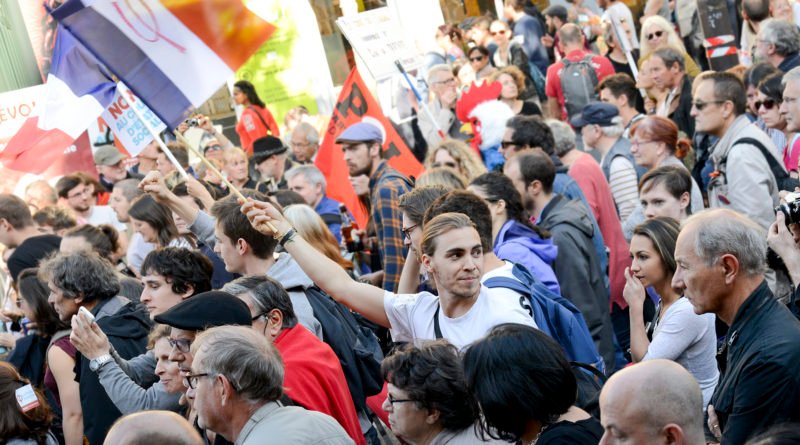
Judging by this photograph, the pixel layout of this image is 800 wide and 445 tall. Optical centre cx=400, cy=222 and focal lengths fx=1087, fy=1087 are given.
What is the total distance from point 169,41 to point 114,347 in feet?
7.20

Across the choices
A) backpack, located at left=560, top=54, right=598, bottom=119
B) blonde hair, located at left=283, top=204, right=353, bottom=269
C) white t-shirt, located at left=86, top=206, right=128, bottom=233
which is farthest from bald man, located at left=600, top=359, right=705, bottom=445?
backpack, located at left=560, top=54, right=598, bottom=119

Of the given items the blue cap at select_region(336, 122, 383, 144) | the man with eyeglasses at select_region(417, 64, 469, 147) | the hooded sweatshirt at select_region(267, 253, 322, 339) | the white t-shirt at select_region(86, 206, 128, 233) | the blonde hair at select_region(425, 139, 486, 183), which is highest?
the hooded sweatshirt at select_region(267, 253, 322, 339)

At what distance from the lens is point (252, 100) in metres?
15.7

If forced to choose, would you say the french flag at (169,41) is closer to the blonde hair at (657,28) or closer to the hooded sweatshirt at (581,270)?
the hooded sweatshirt at (581,270)

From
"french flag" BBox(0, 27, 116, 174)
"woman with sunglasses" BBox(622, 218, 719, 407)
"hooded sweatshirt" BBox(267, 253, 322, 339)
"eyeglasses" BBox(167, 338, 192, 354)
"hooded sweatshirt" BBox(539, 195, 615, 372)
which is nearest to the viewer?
"eyeglasses" BBox(167, 338, 192, 354)

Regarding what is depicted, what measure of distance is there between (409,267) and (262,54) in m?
13.5

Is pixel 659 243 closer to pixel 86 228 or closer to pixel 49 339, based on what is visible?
pixel 49 339

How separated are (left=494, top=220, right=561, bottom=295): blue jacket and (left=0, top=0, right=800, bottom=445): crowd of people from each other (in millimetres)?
17

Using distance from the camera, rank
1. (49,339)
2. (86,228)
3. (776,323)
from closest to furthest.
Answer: (776,323), (49,339), (86,228)

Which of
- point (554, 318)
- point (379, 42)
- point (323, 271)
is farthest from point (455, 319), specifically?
point (379, 42)

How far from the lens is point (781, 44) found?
925 cm

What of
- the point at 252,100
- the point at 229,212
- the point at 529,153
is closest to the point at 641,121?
the point at 529,153

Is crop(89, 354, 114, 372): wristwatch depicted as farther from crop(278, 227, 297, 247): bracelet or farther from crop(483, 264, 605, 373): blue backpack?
crop(483, 264, 605, 373): blue backpack

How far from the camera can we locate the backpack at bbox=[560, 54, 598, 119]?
508 inches
